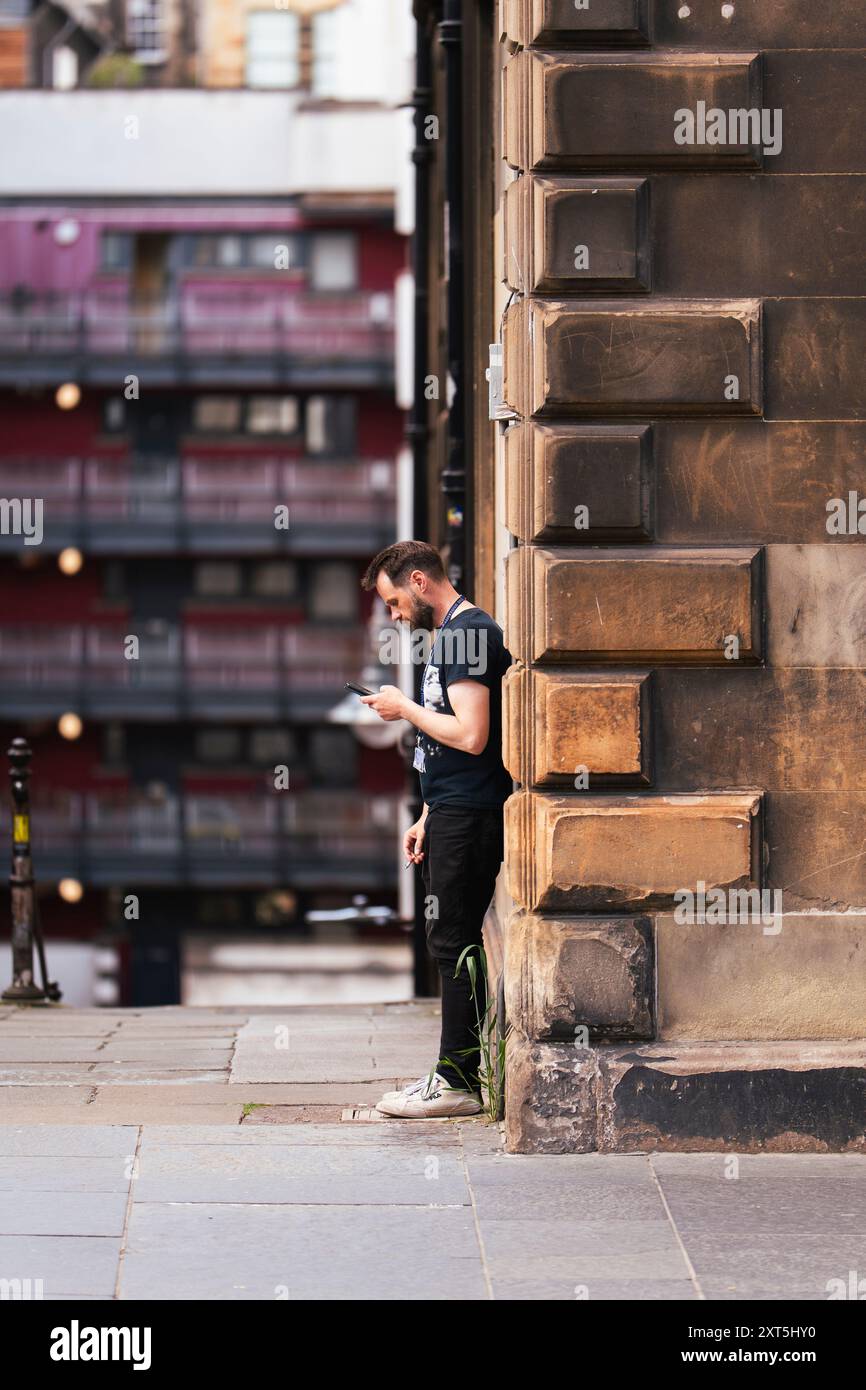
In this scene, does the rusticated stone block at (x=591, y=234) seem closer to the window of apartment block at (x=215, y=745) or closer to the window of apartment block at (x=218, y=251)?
the window of apartment block at (x=218, y=251)

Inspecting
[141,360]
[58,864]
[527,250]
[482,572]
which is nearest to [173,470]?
[141,360]

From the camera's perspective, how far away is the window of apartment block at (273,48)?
112ft

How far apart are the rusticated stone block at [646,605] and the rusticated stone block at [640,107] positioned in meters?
1.22

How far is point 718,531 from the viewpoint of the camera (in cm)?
585

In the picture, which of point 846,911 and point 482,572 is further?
point 482,572

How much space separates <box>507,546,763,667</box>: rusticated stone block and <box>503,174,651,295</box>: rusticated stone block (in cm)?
84

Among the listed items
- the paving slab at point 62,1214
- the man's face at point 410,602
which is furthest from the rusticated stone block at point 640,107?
the paving slab at point 62,1214

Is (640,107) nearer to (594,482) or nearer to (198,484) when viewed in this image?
(594,482)

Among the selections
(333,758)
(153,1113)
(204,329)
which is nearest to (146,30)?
(204,329)

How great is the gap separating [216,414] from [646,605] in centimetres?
2828

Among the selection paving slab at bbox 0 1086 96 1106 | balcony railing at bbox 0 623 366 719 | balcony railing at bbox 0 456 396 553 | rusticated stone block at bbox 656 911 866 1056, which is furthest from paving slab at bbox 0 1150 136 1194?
balcony railing at bbox 0 456 396 553
